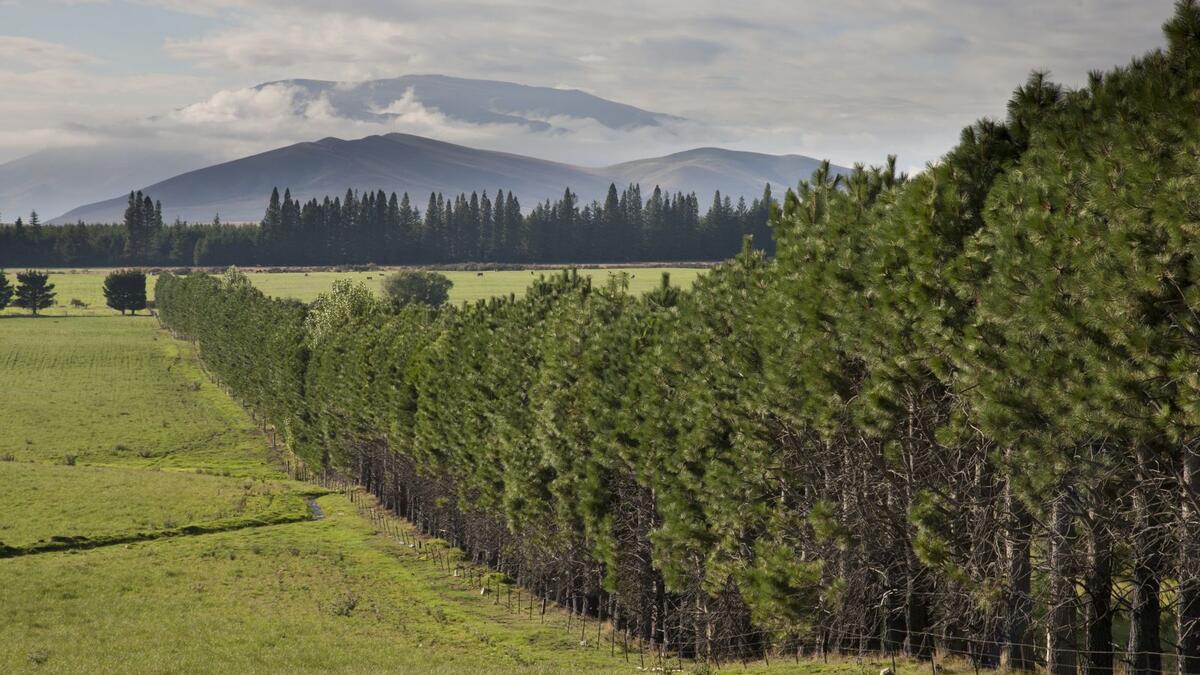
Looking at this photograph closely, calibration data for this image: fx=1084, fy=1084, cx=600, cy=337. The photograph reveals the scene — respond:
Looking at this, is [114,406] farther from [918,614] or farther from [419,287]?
[918,614]

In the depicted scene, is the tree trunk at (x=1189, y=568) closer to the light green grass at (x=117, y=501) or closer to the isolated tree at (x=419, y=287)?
the light green grass at (x=117, y=501)

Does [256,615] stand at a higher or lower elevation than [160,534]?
higher

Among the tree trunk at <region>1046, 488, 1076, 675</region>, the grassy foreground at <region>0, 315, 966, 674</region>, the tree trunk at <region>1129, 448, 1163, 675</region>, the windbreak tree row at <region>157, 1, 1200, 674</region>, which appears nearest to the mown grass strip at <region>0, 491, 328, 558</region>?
the grassy foreground at <region>0, 315, 966, 674</region>

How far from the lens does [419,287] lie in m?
190

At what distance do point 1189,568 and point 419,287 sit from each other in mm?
174873

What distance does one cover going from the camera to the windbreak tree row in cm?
1936

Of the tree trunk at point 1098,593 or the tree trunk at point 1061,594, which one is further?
the tree trunk at point 1061,594

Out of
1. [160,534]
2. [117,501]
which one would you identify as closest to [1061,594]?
[160,534]

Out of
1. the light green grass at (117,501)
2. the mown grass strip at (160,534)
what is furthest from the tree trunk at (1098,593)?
the light green grass at (117,501)

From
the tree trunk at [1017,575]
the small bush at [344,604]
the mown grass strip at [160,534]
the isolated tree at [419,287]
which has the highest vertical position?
the isolated tree at [419,287]

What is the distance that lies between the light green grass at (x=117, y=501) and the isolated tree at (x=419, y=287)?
309 feet

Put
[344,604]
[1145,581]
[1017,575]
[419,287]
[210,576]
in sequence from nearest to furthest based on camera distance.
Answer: [1145,581], [1017,575], [344,604], [210,576], [419,287]

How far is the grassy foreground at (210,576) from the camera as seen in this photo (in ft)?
141

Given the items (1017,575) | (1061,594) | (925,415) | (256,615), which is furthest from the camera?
(256,615)
